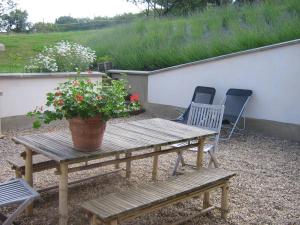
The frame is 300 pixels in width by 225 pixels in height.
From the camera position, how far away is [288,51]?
6.04 metres

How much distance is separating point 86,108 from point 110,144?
54 centimetres

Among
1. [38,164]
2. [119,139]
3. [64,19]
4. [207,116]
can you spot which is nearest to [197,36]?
[207,116]

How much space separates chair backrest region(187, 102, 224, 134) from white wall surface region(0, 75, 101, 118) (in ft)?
11.2

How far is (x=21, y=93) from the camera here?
649 cm

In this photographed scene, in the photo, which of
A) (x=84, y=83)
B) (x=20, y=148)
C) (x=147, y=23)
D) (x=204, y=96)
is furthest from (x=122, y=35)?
(x=84, y=83)

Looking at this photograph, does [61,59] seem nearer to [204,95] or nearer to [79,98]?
[204,95]

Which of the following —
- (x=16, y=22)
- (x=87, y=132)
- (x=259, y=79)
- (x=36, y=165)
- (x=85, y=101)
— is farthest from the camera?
(x=16, y=22)

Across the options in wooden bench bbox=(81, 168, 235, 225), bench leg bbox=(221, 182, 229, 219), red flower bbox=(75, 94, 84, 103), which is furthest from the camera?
bench leg bbox=(221, 182, 229, 219)

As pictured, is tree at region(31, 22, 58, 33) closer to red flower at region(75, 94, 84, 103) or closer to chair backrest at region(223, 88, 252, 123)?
chair backrest at region(223, 88, 252, 123)

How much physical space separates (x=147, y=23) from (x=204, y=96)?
4.24 meters

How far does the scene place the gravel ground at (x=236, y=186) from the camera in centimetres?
318

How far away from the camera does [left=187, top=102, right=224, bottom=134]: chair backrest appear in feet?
14.5

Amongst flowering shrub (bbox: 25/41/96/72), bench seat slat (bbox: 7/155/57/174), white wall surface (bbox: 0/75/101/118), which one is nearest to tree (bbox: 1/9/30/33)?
flowering shrub (bbox: 25/41/96/72)

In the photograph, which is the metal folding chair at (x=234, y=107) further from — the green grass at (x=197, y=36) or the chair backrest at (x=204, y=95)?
the green grass at (x=197, y=36)
